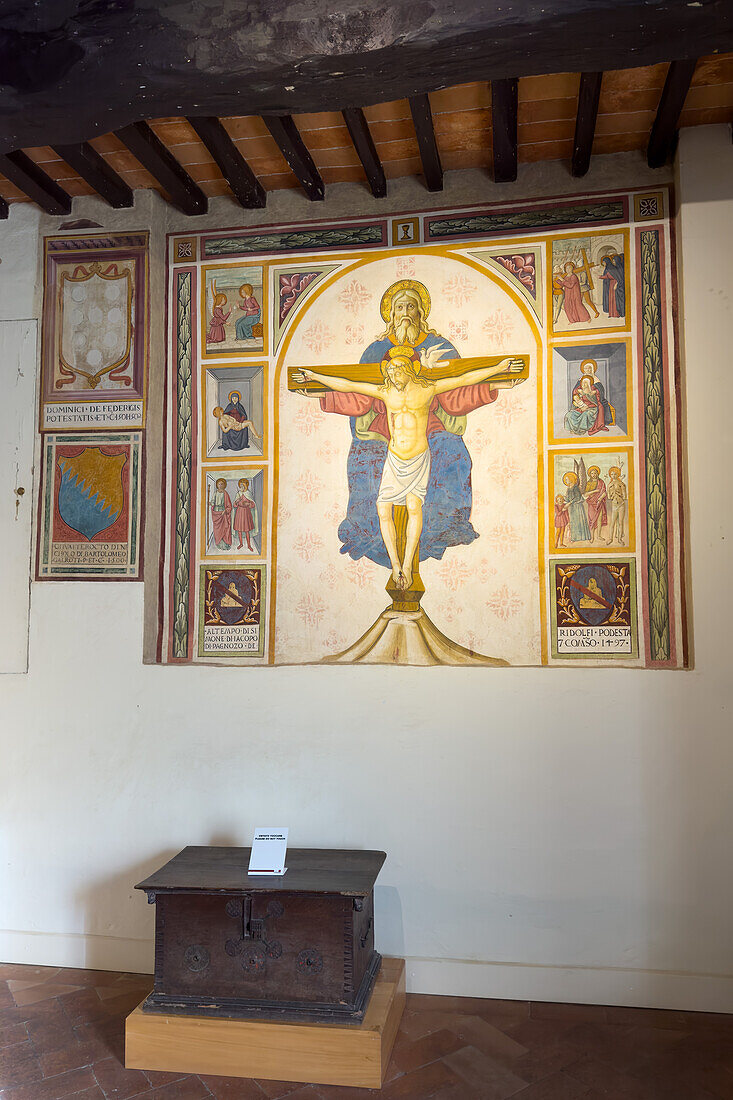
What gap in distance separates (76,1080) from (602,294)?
4261 millimetres

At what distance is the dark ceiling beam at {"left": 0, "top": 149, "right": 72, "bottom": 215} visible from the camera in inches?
174

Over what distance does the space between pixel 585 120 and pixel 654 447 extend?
1.56 metres

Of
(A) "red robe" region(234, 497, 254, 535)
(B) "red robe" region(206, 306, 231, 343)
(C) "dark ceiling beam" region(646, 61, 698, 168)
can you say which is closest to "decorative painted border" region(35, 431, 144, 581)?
(A) "red robe" region(234, 497, 254, 535)

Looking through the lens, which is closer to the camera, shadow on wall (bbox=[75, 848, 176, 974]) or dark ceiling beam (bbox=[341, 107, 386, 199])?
dark ceiling beam (bbox=[341, 107, 386, 199])

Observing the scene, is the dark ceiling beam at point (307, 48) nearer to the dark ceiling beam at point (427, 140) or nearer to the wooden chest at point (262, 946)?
the dark ceiling beam at point (427, 140)

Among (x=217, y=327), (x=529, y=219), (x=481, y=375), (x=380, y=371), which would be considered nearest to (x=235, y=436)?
(x=217, y=327)

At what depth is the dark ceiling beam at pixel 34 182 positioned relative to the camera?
174 inches

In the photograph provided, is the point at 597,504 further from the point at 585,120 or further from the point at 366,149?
the point at 366,149

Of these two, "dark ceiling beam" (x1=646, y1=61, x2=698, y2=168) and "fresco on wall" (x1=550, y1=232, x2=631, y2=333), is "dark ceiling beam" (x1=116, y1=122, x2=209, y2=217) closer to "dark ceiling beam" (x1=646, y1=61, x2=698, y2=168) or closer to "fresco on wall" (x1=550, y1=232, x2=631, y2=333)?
"fresco on wall" (x1=550, y1=232, x2=631, y2=333)

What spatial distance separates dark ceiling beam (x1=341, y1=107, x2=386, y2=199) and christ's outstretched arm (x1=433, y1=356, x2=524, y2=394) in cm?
109

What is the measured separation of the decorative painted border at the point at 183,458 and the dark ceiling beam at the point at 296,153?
0.83 metres

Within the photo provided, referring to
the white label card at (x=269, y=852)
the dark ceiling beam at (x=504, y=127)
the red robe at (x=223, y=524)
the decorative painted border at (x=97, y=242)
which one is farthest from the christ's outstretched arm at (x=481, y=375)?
the white label card at (x=269, y=852)

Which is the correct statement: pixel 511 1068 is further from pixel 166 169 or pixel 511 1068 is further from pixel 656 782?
pixel 166 169

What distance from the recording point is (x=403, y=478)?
14.9 feet
